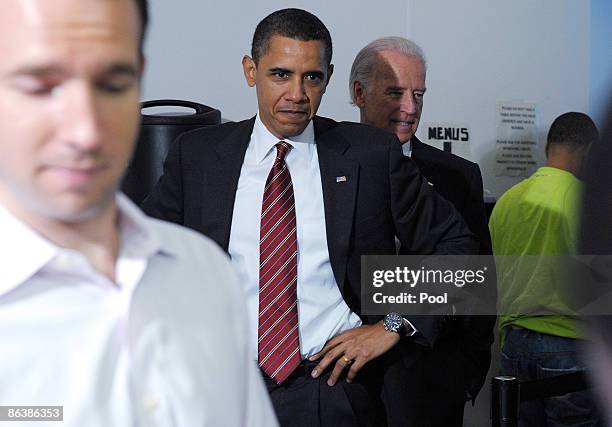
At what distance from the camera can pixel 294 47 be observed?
1.82 m

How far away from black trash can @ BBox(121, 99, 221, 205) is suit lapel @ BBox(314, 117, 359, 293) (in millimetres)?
752

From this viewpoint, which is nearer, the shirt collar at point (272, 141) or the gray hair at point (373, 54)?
the shirt collar at point (272, 141)

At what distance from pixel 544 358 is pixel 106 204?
228 centimetres

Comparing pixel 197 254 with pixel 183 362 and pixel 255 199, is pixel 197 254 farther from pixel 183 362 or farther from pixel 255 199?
pixel 255 199

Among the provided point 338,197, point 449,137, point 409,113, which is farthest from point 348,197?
point 449,137

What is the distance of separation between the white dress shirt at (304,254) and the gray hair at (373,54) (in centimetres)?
79

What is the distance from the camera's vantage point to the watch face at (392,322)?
66.6 inches

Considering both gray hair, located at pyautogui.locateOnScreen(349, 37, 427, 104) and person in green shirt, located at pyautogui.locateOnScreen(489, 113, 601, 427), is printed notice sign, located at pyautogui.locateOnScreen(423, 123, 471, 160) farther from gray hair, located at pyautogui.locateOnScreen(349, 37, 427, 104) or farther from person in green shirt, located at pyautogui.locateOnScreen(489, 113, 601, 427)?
gray hair, located at pyautogui.locateOnScreen(349, 37, 427, 104)

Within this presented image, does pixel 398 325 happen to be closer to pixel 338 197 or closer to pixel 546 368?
pixel 338 197

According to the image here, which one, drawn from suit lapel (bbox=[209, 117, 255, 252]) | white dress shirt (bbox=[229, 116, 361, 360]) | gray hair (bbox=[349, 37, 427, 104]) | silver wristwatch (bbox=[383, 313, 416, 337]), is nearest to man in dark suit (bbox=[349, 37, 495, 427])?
gray hair (bbox=[349, 37, 427, 104])

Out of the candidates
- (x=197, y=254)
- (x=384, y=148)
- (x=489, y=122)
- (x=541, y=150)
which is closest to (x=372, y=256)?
(x=384, y=148)

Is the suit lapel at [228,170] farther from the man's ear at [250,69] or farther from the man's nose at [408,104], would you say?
the man's nose at [408,104]

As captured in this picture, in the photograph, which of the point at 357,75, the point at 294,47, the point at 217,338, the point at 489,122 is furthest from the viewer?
the point at 489,122

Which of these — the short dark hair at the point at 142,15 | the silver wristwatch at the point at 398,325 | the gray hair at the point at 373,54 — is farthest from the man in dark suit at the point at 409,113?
the short dark hair at the point at 142,15
